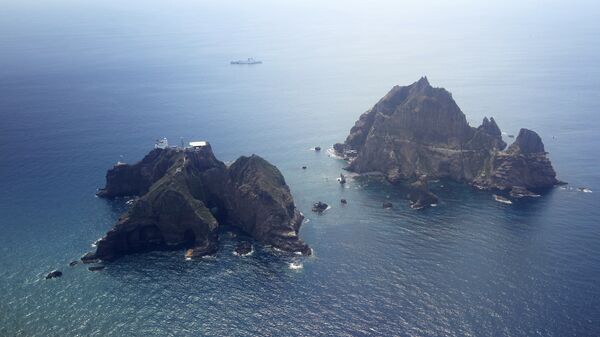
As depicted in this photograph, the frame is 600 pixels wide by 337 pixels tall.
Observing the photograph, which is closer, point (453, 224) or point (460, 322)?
point (460, 322)

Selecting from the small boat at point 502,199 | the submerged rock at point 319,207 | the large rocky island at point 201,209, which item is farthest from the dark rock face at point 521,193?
the large rocky island at point 201,209

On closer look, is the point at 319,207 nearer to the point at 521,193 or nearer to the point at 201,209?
the point at 201,209

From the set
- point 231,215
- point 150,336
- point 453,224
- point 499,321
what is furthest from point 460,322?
point 231,215

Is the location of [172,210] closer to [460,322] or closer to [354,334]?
[354,334]

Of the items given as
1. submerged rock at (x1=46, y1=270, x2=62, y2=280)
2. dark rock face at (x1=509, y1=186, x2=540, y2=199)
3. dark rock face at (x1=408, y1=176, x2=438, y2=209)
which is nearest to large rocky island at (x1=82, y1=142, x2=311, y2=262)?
submerged rock at (x1=46, y1=270, x2=62, y2=280)

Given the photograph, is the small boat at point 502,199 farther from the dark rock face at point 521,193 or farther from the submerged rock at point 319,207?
the submerged rock at point 319,207

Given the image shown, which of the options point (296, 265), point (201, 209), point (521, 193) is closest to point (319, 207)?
point (296, 265)
